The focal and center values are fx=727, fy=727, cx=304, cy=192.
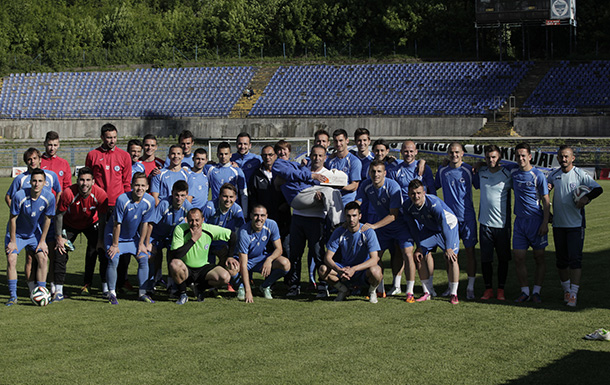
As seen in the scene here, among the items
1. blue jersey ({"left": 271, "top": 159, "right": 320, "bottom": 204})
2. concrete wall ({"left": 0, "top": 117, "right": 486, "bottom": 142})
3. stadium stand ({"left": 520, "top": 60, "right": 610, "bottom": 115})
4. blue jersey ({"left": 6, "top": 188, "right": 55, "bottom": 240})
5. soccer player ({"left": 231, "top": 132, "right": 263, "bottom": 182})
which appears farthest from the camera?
concrete wall ({"left": 0, "top": 117, "right": 486, "bottom": 142})

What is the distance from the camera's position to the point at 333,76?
45.8 meters

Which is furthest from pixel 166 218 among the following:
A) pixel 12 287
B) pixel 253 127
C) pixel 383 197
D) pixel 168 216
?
pixel 253 127

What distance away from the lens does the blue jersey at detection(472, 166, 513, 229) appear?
A: 8891 mm

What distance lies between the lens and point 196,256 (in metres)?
8.98

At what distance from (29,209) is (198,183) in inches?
85.3

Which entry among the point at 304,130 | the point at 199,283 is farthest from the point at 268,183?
the point at 304,130

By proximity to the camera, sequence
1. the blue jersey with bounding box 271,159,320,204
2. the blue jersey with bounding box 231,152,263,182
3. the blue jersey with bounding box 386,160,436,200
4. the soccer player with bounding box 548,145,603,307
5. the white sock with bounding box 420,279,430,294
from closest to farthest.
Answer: the soccer player with bounding box 548,145,603,307, the white sock with bounding box 420,279,430,294, the blue jersey with bounding box 271,159,320,204, the blue jersey with bounding box 386,160,436,200, the blue jersey with bounding box 231,152,263,182

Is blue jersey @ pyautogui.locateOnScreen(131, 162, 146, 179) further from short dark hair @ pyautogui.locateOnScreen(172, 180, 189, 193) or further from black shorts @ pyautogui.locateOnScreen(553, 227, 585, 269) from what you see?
black shorts @ pyautogui.locateOnScreen(553, 227, 585, 269)

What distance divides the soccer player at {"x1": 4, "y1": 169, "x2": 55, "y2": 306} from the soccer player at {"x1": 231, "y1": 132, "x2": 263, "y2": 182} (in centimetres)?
261

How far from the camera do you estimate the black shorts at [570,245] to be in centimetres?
867

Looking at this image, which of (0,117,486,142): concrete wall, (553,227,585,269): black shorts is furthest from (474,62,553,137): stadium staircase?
(553,227,585,269): black shorts

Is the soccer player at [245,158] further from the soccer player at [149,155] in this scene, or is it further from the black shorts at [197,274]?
the black shorts at [197,274]

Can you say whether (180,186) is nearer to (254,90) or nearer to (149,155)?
(149,155)

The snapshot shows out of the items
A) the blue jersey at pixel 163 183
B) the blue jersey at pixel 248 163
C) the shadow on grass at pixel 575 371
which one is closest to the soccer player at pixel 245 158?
the blue jersey at pixel 248 163
